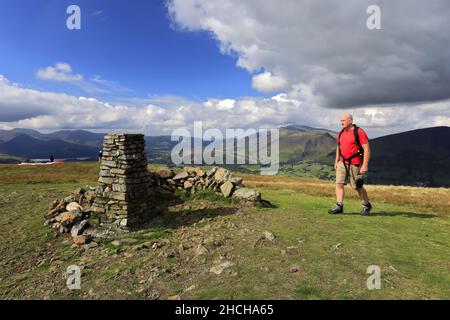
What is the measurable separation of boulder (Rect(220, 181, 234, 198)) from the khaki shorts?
6454mm

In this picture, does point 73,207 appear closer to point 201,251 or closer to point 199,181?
point 199,181

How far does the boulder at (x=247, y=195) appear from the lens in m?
17.4

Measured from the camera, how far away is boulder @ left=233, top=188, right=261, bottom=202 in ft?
57.1

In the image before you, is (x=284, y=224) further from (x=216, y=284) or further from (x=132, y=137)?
(x=132, y=137)

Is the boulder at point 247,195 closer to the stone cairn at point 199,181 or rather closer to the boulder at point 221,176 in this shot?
the stone cairn at point 199,181

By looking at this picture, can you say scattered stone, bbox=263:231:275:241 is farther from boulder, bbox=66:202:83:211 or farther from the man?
boulder, bbox=66:202:83:211

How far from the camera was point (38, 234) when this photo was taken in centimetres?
1370

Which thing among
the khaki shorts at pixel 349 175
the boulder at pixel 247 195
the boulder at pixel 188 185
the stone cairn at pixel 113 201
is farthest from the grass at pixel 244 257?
the boulder at pixel 188 185

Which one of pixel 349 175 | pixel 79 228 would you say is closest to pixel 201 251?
pixel 79 228

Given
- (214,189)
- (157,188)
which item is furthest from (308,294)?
(157,188)

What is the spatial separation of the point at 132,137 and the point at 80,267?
6744mm

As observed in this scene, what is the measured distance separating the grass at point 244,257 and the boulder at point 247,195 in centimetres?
89

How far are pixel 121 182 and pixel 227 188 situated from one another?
6.67 m
